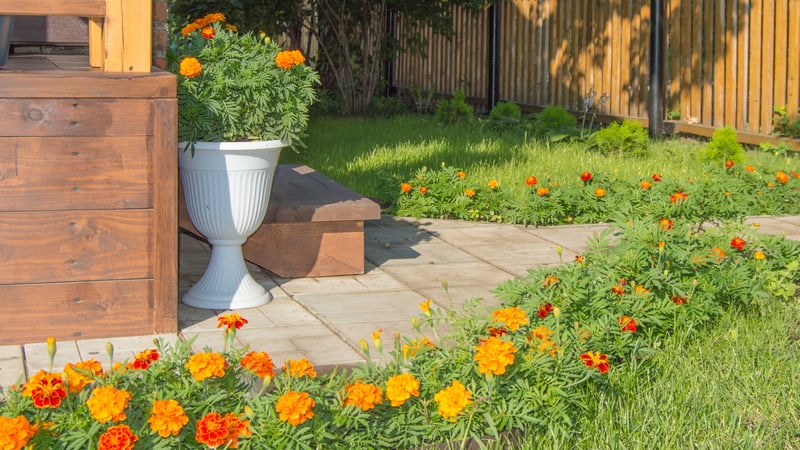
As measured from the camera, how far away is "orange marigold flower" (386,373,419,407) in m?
2.89

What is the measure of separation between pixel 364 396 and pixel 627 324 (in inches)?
49.2

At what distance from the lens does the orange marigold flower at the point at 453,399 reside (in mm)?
2889

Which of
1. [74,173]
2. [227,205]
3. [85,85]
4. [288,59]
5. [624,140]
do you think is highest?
[288,59]

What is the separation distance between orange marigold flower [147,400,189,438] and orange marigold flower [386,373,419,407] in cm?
57

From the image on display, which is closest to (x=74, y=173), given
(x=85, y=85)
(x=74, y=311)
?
(x=85, y=85)

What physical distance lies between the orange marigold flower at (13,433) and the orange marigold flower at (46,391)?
0.16 meters

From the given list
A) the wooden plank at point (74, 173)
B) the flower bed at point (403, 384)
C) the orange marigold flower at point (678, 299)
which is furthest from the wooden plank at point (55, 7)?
the orange marigold flower at point (678, 299)

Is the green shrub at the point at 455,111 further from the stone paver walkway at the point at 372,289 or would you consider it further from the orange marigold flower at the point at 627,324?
the orange marigold flower at the point at 627,324

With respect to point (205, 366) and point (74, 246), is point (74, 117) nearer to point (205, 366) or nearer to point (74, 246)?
point (74, 246)

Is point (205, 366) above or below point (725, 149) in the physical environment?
below

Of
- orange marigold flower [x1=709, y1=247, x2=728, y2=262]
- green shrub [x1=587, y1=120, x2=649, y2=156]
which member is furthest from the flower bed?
green shrub [x1=587, y1=120, x2=649, y2=156]

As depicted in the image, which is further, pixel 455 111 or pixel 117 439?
pixel 455 111

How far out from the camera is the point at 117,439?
2494 mm

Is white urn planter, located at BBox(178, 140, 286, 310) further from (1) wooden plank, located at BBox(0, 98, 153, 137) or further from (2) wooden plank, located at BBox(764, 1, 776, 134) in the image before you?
(2) wooden plank, located at BBox(764, 1, 776, 134)
